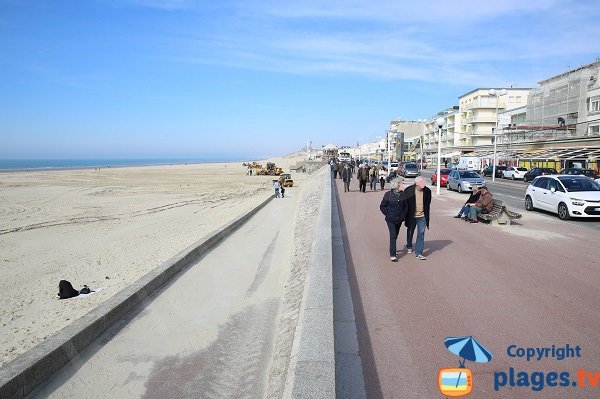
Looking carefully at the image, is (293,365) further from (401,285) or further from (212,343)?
(401,285)

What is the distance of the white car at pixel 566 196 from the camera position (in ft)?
42.0

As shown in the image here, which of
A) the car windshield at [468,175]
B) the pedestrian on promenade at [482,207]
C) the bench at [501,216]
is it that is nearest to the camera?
the bench at [501,216]

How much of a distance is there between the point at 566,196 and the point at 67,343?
46.4 feet

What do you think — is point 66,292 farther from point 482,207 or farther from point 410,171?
point 410,171

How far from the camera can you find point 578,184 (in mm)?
14109

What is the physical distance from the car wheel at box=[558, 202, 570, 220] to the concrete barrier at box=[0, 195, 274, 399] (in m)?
12.1

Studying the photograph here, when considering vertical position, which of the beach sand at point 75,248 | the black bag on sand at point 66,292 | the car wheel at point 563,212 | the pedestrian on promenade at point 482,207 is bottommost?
the beach sand at point 75,248

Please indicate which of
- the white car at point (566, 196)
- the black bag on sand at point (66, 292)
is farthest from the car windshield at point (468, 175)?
the black bag on sand at point (66, 292)

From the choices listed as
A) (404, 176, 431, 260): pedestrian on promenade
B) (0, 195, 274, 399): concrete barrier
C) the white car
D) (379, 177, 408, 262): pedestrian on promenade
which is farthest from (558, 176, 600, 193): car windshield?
(0, 195, 274, 399): concrete barrier

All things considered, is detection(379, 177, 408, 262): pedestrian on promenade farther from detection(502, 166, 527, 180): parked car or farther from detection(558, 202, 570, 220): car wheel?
detection(502, 166, 527, 180): parked car

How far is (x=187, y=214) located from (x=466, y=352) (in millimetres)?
17529

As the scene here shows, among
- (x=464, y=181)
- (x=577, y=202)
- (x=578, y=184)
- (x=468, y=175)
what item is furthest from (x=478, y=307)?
(x=468, y=175)

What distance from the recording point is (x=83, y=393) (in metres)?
4.12

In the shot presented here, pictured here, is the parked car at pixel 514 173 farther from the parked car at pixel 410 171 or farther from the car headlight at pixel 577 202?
the car headlight at pixel 577 202
